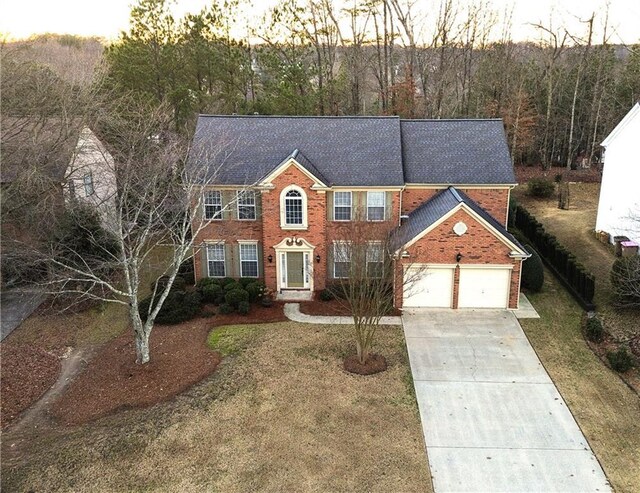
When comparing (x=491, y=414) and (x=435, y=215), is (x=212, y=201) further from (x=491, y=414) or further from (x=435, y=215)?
(x=491, y=414)

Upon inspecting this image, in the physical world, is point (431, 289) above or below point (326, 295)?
above

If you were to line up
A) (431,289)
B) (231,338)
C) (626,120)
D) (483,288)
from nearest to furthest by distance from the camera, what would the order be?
(231,338) < (483,288) < (431,289) < (626,120)

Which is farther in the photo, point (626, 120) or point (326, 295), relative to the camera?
point (626, 120)

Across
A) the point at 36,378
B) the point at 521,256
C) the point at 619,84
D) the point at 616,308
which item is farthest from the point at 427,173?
the point at 619,84

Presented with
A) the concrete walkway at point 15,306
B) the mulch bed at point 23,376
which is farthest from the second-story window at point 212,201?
the mulch bed at point 23,376

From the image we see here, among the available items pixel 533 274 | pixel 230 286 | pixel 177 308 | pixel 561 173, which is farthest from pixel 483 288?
pixel 561 173

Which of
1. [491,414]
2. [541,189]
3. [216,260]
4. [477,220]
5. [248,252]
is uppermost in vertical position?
[477,220]

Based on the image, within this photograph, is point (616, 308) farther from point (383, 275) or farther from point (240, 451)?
point (240, 451)
